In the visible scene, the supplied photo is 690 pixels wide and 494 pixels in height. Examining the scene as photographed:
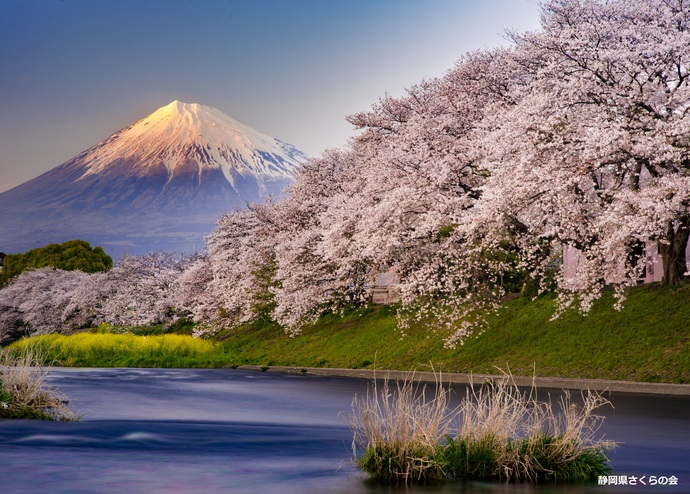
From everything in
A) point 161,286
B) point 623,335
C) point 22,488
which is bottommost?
point 22,488

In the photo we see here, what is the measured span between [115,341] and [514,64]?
35280mm

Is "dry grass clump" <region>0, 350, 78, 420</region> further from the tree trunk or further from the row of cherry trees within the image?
the tree trunk

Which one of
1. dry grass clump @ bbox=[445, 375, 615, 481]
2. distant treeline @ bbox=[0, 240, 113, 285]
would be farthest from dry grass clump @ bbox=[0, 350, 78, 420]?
distant treeline @ bbox=[0, 240, 113, 285]

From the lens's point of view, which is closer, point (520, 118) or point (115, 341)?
point (520, 118)

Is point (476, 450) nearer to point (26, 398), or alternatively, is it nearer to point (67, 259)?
point (26, 398)

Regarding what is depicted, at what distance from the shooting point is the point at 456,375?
32.2 metres

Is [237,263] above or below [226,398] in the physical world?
above

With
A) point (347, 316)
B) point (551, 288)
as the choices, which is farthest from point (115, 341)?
point (551, 288)

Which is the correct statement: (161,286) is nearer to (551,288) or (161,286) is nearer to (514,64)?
(551,288)

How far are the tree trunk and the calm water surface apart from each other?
25.6 feet

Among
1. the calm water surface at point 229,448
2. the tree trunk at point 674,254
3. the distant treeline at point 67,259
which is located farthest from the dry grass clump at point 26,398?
the distant treeline at point 67,259

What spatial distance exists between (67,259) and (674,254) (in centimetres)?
10224

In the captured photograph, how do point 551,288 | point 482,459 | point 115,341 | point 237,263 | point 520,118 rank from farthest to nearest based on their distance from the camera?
point 237,263 → point 115,341 → point 551,288 → point 520,118 → point 482,459

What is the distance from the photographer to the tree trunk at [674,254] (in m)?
30.4
